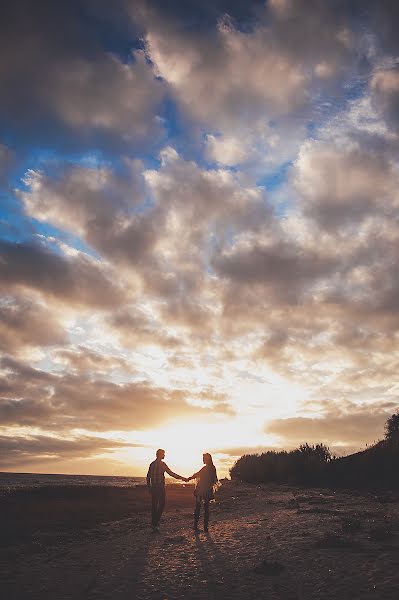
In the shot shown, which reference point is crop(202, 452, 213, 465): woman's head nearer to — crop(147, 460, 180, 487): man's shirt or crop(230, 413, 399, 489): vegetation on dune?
crop(147, 460, 180, 487): man's shirt

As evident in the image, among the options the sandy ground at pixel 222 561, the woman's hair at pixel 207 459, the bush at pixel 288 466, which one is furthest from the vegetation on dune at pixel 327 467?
the woman's hair at pixel 207 459

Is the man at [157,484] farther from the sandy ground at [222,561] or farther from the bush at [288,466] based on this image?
the bush at [288,466]

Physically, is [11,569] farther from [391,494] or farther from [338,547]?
[391,494]

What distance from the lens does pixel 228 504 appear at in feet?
64.2

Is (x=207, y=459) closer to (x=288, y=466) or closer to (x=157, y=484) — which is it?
(x=157, y=484)

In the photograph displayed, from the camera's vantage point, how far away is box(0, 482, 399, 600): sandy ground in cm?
681

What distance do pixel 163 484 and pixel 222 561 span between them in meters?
5.61

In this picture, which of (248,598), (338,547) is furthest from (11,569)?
(338,547)

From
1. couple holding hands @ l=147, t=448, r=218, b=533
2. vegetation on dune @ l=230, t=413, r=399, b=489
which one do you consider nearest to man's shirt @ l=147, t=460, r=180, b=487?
couple holding hands @ l=147, t=448, r=218, b=533

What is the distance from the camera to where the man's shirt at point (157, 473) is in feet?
45.8

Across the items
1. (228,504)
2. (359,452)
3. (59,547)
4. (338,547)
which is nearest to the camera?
(338,547)

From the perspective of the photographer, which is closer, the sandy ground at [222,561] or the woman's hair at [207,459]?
the sandy ground at [222,561]

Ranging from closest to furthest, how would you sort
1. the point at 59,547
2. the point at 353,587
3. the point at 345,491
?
the point at 353,587, the point at 59,547, the point at 345,491

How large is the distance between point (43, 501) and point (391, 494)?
17623mm
